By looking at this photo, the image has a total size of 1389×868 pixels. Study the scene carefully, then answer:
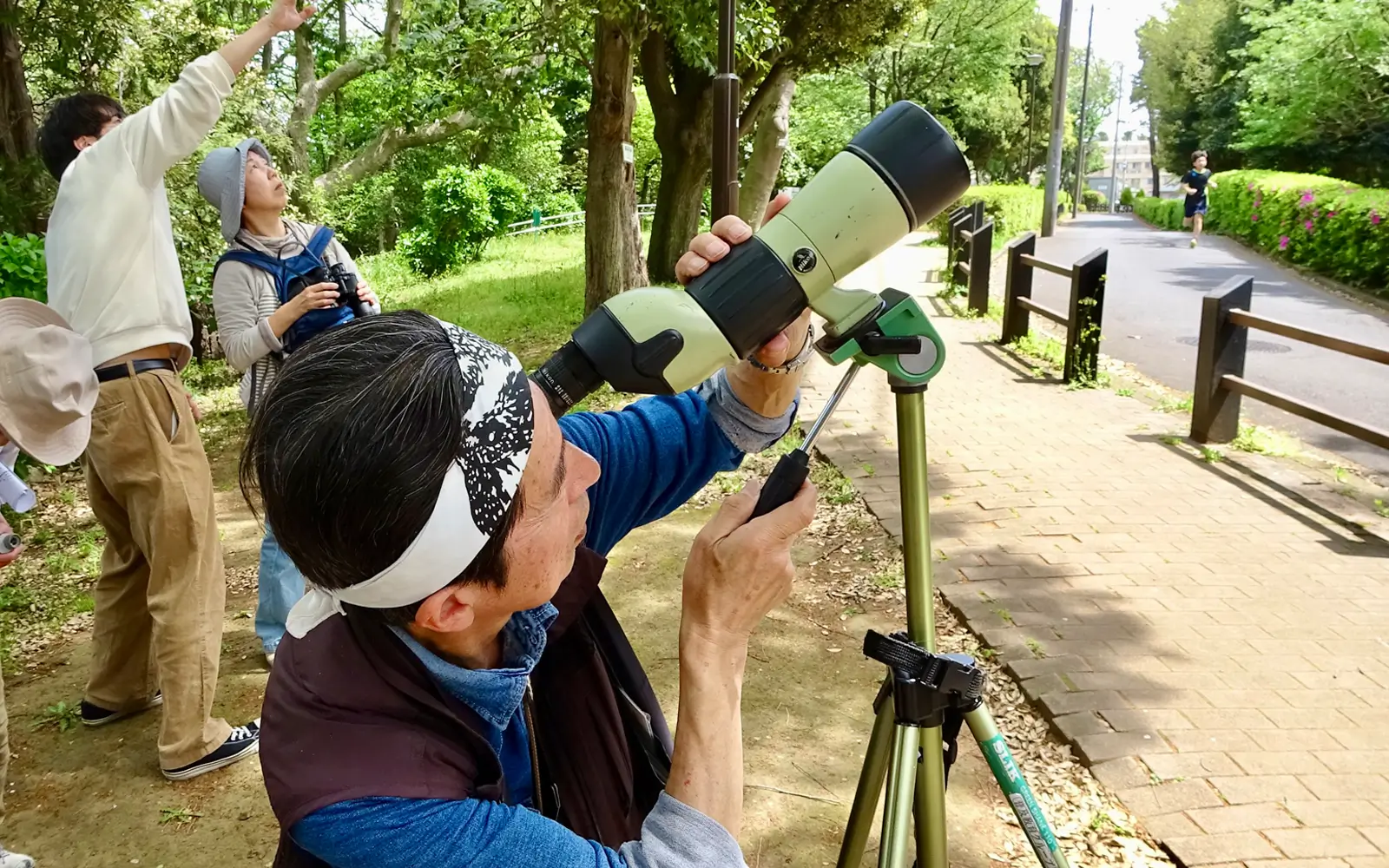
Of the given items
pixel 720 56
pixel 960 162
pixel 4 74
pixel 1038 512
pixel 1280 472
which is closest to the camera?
pixel 960 162

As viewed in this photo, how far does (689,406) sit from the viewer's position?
1.73 meters

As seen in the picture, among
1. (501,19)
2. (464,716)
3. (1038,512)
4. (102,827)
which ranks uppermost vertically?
(501,19)

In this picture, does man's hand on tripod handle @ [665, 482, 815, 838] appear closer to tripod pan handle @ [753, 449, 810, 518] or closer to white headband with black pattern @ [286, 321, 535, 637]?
tripod pan handle @ [753, 449, 810, 518]

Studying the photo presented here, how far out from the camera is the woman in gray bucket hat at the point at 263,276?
3061 millimetres

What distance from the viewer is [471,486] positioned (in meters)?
1.07

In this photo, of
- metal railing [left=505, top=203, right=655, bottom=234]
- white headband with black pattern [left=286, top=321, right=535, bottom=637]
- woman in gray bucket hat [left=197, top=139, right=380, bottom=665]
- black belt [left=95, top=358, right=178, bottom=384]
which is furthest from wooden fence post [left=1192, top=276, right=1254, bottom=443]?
metal railing [left=505, top=203, right=655, bottom=234]

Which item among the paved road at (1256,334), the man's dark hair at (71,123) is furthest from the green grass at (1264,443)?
the man's dark hair at (71,123)

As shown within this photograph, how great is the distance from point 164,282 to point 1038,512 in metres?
4.11

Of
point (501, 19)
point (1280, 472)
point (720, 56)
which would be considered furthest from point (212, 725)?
point (501, 19)

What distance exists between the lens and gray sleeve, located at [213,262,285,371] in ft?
10.2

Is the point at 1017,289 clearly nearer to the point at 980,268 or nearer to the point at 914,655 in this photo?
the point at 980,268

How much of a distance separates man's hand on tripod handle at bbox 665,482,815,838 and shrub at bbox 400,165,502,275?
1824cm

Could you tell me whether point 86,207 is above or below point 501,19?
below

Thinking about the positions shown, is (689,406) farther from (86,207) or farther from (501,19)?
(501,19)
